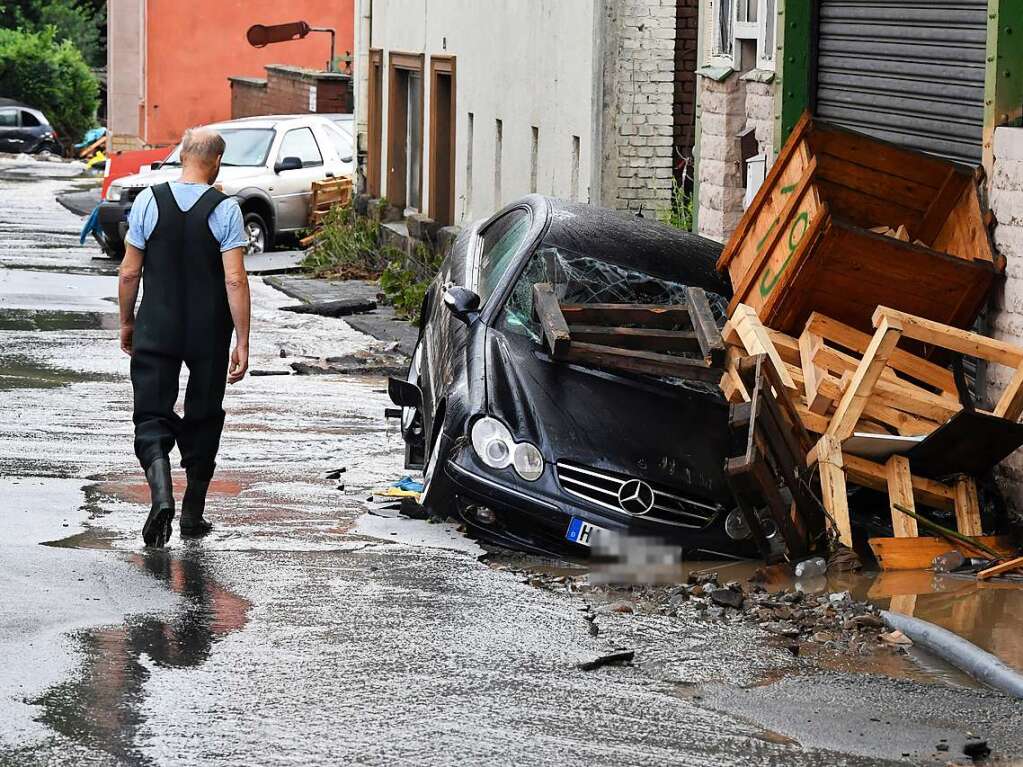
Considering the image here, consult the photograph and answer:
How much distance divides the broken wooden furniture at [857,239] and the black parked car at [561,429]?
1.86 ft

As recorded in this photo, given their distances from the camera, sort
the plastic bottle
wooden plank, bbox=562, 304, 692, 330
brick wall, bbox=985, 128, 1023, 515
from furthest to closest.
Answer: wooden plank, bbox=562, 304, 692, 330, brick wall, bbox=985, 128, 1023, 515, the plastic bottle

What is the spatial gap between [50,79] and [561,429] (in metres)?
57.5

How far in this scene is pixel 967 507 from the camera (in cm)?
817

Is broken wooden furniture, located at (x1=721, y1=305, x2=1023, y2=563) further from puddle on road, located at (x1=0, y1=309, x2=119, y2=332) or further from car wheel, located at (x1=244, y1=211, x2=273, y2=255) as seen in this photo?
car wheel, located at (x1=244, y1=211, x2=273, y2=255)

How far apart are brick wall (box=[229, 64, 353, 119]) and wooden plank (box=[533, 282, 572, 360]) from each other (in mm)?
23133

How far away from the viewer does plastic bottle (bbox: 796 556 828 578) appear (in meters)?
7.81

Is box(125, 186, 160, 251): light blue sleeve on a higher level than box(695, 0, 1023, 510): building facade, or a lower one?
lower

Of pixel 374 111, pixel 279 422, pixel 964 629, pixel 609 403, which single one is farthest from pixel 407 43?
pixel 964 629

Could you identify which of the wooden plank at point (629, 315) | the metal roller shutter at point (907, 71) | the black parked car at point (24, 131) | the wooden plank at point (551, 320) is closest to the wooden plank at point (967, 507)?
the wooden plank at point (629, 315)

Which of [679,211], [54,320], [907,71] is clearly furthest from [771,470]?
[54,320]

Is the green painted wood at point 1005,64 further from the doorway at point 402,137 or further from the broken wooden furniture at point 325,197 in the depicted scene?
the broken wooden furniture at point 325,197

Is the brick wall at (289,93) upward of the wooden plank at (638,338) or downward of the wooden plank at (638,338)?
upward

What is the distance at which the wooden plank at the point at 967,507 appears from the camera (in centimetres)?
813

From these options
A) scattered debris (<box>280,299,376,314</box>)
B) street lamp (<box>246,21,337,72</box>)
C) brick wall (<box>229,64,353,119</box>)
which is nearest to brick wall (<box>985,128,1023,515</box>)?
scattered debris (<box>280,299,376,314</box>)
